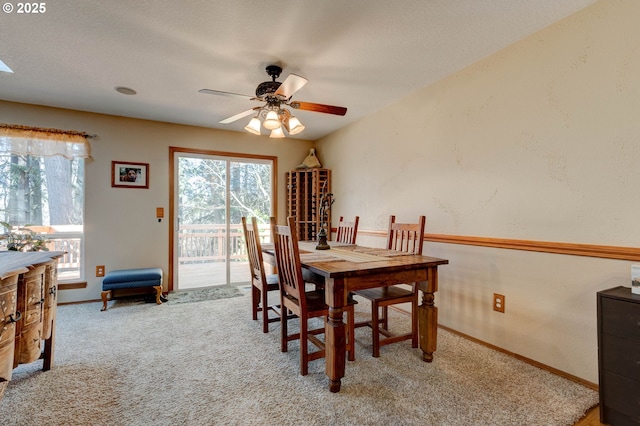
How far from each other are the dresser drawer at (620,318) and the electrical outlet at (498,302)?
76 cm

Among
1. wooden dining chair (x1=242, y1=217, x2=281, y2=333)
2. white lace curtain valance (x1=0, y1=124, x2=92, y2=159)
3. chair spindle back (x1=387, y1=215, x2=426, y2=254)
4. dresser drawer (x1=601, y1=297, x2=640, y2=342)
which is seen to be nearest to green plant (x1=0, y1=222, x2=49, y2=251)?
white lace curtain valance (x1=0, y1=124, x2=92, y2=159)

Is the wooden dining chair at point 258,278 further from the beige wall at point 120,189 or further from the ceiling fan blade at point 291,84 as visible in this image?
the beige wall at point 120,189

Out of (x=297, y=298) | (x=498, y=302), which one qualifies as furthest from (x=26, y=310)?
(x=498, y=302)

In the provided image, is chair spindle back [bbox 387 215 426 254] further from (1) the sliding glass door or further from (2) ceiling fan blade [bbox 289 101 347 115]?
(1) the sliding glass door

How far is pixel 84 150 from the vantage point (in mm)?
3506

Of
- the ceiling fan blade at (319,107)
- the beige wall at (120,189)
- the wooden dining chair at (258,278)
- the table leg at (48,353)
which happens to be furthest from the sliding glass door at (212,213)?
the ceiling fan blade at (319,107)

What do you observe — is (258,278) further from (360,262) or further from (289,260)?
(360,262)

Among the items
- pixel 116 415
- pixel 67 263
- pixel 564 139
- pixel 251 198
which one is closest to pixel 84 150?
pixel 67 263

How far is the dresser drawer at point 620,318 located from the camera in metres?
1.36

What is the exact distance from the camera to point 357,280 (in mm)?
1768

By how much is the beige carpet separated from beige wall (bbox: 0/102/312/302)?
1334 mm

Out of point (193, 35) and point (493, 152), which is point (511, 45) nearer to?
point (493, 152)

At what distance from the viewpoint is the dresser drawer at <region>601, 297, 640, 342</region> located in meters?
1.36

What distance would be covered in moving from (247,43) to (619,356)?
2.87 m
